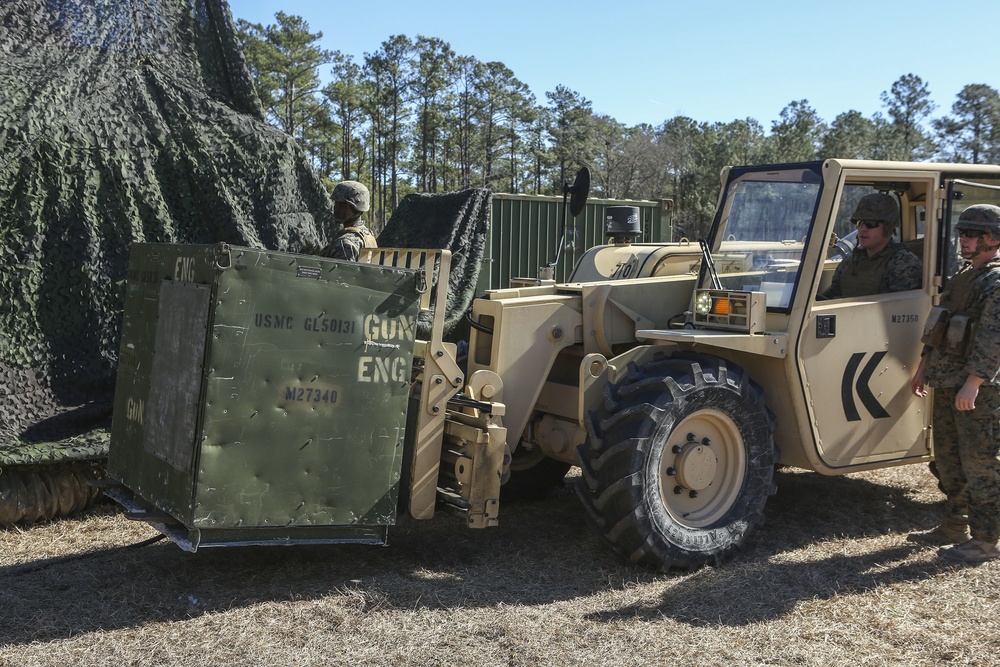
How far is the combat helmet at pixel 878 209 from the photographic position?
5.75m

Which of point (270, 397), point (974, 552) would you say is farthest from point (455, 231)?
point (974, 552)

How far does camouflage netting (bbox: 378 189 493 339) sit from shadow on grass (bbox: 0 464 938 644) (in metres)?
4.23

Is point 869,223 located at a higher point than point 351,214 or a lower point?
higher

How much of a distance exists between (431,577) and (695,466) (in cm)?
151

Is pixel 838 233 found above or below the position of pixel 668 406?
above

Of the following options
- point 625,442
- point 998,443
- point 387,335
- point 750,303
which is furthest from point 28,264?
point 998,443

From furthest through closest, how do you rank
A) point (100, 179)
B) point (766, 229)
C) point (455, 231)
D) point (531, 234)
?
point (531, 234) → point (455, 231) → point (100, 179) → point (766, 229)

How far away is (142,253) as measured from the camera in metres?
5.01

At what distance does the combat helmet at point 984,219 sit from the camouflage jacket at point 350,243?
135 inches

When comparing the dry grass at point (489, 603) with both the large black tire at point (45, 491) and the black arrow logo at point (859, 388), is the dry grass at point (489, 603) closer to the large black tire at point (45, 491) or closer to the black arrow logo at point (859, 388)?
the large black tire at point (45, 491)

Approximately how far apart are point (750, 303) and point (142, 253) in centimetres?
327

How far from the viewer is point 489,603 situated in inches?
177

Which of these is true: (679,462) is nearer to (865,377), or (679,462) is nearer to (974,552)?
(865,377)

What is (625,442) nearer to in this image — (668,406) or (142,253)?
(668,406)
